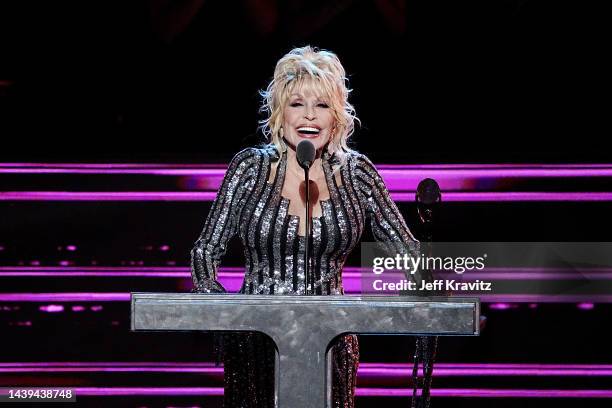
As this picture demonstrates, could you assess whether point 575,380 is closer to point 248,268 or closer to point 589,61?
point 589,61

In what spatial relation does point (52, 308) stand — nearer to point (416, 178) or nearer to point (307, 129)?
point (416, 178)

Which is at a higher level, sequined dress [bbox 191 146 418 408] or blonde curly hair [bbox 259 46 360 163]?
blonde curly hair [bbox 259 46 360 163]

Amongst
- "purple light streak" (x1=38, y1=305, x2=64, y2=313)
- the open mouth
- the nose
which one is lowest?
"purple light streak" (x1=38, y1=305, x2=64, y2=313)

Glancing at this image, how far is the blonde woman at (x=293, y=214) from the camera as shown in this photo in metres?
2.50

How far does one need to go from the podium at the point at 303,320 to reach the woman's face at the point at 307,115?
41.0 inches

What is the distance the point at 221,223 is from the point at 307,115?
1.18 ft

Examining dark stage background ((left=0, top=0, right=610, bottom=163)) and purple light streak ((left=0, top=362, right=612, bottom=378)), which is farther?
purple light streak ((left=0, top=362, right=612, bottom=378))

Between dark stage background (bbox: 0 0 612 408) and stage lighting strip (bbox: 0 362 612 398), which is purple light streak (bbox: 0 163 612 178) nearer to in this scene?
dark stage background (bbox: 0 0 612 408)

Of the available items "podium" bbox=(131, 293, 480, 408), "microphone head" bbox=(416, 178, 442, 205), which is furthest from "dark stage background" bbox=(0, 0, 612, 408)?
"podium" bbox=(131, 293, 480, 408)

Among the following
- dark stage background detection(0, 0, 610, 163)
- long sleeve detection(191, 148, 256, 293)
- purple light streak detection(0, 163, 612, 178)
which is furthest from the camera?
purple light streak detection(0, 163, 612, 178)

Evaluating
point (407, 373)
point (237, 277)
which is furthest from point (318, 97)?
point (407, 373)

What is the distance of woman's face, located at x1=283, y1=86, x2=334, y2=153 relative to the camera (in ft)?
8.52

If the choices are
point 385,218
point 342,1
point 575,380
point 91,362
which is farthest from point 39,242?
point 575,380

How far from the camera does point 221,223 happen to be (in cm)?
256
